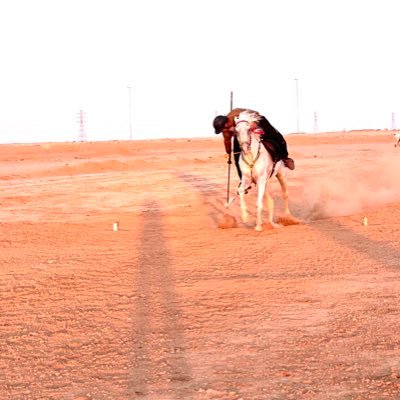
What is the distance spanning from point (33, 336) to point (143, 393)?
2.22m

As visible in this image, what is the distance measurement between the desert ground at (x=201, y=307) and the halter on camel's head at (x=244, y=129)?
1.79 meters

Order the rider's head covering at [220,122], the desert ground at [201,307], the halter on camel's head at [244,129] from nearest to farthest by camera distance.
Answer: the desert ground at [201,307], the halter on camel's head at [244,129], the rider's head covering at [220,122]

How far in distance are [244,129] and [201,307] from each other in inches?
246

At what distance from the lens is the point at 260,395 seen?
4.88m

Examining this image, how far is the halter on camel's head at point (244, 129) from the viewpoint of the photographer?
1333 cm

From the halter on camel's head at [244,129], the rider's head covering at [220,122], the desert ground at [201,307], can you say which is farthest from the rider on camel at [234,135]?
the desert ground at [201,307]

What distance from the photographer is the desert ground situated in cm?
529

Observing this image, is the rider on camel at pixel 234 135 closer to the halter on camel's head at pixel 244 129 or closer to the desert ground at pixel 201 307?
the halter on camel's head at pixel 244 129

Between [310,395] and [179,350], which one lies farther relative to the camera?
[179,350]

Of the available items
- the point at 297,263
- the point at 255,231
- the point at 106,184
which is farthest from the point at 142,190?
the point at 297,263

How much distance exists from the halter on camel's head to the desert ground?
1.79 m

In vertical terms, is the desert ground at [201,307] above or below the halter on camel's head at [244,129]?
below

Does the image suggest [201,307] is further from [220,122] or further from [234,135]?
[220,122]

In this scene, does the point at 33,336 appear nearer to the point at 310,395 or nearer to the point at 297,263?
the point at 310,395
